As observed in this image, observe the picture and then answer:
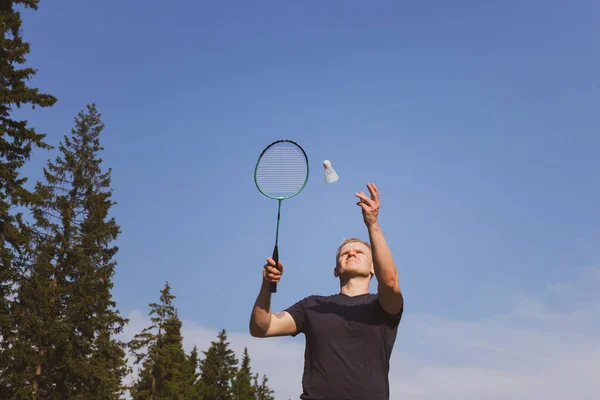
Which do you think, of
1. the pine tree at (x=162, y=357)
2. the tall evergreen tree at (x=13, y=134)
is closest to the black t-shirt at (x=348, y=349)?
the tall evergreen tree at (x=13, y=134)

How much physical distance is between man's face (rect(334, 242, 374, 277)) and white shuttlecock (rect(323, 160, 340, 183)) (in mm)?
842

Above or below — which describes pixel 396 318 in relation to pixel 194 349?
below

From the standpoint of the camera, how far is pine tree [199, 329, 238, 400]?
68.4m

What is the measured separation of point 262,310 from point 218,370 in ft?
219

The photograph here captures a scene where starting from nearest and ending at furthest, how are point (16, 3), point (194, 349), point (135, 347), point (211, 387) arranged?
point (16, 3) → point (135, 347) → point (211, 387) → point (194, 349)

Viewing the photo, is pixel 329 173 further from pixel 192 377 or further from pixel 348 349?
pixel 192 377

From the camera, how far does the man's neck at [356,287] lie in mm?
6641

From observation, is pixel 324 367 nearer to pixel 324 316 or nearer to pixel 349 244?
pixel 324 316

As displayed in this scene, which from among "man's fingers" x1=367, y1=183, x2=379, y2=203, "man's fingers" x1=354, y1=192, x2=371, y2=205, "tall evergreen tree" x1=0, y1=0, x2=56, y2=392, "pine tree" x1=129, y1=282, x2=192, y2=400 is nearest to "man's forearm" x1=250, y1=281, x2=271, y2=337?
"man's fingers" x1=354, y1=192, x2=371, y2=205

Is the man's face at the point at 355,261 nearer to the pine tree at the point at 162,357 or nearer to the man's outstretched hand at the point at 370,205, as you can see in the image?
the man's outstretched hand at the point at 370,205

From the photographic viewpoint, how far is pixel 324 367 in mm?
5941

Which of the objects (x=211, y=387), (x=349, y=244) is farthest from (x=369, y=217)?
(x=211, y=387)

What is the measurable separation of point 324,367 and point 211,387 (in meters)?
66.1

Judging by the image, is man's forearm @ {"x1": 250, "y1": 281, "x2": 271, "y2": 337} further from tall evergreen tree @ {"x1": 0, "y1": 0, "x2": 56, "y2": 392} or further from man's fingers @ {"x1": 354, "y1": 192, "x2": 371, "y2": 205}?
tall evergreen tree @ {"x1": 0, "y1": 0, "x2": 56, "y2": 392}
